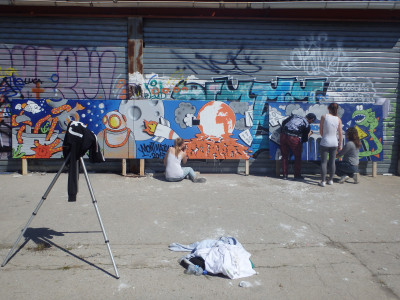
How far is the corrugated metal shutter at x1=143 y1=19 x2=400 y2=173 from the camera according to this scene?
8.50 meters

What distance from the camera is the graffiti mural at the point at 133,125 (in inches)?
319

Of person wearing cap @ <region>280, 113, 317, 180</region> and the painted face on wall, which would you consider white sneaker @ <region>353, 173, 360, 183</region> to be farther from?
the painted face on wall

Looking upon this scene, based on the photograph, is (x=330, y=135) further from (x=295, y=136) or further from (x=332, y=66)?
(x=332, y=66)

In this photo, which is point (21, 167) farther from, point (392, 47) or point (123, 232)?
point (392, 47)

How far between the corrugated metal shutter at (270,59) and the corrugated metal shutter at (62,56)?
2.47 feet

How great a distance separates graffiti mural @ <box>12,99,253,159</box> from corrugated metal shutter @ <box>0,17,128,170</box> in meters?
0.57

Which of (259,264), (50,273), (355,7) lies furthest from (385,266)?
(355,7)

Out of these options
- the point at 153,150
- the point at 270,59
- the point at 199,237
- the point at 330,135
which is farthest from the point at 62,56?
the point at 330,135

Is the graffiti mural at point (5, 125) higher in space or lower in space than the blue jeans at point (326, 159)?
higher

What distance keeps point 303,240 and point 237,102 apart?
420 cm

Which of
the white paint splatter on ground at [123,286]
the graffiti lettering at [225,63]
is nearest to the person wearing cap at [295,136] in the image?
the graffiti lettering at [225,63]

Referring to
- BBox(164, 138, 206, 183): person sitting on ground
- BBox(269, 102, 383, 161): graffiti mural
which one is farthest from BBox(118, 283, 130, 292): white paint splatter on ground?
BBox(269, 102, 383, 161): graffiti mural

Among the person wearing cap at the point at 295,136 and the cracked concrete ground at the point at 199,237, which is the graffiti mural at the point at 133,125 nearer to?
the cracked concrete ground at the point at 199,237

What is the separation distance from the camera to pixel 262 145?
8.71 meters
